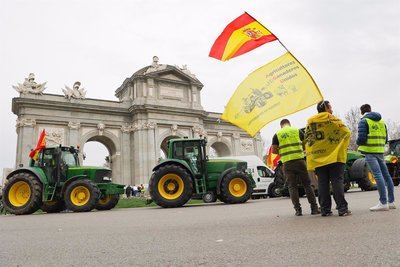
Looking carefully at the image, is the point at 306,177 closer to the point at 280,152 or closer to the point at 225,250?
the point at 280,152

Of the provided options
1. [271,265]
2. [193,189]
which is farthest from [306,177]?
[193,189]

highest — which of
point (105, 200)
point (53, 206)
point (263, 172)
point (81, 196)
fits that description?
point (263, 172)

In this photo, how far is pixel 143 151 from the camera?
112ft

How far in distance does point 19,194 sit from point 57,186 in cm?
133

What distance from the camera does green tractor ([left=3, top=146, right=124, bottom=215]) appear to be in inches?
459

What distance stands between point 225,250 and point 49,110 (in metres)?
32.0

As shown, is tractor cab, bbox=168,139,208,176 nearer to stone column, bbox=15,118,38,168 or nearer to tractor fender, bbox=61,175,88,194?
tractor fender, bbox=61,175,88,194

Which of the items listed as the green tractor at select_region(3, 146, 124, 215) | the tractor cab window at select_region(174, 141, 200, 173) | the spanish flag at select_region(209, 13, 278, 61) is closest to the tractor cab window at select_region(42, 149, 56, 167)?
the green tractor at select_region(3, 146, 124, 215)

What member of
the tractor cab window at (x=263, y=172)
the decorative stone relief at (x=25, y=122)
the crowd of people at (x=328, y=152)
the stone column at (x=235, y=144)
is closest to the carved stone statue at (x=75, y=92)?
the decorative stone relief at (x=25, y=122)

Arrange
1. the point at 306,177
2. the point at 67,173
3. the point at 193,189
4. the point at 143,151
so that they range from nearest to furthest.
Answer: the point at 306,177
the point at 193,189
the point at 67,173
the point at 143,151

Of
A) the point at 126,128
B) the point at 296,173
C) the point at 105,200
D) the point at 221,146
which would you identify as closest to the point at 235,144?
the point at 221,146

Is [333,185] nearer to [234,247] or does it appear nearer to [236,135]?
[234,247]

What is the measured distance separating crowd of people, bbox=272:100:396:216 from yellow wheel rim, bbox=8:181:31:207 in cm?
953

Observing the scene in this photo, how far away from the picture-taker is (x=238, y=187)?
12.1 meters
